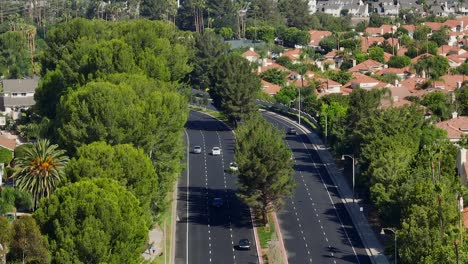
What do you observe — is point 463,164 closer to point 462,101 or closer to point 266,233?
point 266,233

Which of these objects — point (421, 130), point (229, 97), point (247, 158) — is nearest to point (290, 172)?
point (247, 158)

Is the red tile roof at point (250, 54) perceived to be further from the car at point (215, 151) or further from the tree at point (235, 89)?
the car at point (215, 151)

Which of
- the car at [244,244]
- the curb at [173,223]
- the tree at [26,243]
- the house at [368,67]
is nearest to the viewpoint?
the tree at [26,243]

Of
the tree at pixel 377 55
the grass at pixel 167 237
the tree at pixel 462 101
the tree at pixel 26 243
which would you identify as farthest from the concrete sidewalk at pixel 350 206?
the tree at pixel 377 55

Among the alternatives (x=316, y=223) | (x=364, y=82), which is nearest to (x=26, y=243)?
(x=316, y=223)

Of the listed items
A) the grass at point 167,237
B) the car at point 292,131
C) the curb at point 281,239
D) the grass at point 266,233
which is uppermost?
the car at point 292,131

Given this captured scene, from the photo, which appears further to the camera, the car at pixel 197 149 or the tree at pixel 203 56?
the tree at pixel 203 56

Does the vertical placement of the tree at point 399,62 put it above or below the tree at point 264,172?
below

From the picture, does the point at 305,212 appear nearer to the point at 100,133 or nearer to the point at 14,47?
the point at 100,133
